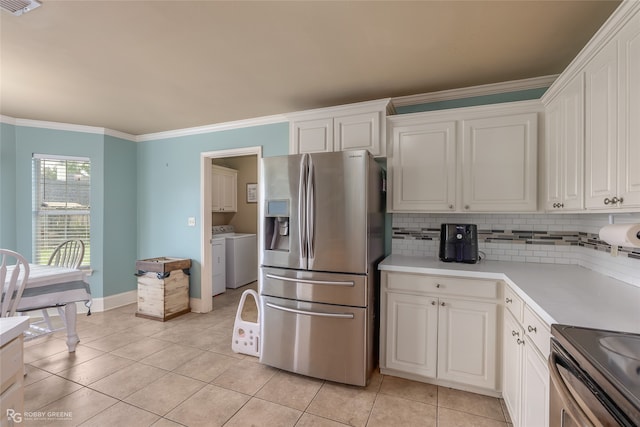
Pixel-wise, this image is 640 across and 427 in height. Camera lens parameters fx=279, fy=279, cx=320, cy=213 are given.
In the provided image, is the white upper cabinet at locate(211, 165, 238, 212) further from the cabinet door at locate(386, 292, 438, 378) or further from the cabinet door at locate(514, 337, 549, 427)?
the cabinet door at locate(514, 337, 549, 427)

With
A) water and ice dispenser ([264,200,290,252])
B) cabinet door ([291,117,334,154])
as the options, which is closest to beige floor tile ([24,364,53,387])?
water and ice dispenser ([264,200,290,252])

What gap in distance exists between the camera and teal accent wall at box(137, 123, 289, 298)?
3.79 m

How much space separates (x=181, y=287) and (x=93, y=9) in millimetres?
3057

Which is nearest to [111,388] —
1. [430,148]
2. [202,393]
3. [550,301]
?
[202,393]

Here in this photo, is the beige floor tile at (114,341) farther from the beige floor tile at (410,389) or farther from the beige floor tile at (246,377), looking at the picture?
the beige floor tile at (410,389)

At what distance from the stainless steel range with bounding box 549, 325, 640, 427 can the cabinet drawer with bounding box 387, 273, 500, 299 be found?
0.89 m

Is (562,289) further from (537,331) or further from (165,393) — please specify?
(165,393)

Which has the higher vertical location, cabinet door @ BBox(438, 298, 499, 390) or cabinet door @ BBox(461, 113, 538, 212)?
cabinet door @ BBox(461, 113, 538, 212)

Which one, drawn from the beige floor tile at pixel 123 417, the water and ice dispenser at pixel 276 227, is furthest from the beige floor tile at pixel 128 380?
the water and ice dispenser at pixel 276 227

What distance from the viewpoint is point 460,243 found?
2.30 m

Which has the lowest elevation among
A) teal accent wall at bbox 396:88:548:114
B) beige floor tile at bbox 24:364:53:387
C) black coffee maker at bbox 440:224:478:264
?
beige floor tile at bbox 24:364:53:387

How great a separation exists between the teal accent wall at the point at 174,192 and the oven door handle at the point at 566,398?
331 centimetres

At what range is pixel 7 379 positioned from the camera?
1.04m

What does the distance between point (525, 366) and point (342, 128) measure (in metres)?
2.17
